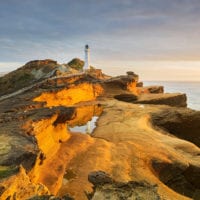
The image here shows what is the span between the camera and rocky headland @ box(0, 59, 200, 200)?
9.11 meters

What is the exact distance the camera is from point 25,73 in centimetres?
4366

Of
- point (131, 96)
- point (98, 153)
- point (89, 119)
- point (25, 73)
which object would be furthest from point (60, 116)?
point (25, 73)

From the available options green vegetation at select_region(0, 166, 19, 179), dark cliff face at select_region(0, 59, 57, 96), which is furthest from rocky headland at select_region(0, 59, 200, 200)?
dark cliff face at select_region(0, 59, 57, 96)

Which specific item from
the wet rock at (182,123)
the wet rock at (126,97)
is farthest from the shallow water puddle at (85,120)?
the wet rock at (126,97)

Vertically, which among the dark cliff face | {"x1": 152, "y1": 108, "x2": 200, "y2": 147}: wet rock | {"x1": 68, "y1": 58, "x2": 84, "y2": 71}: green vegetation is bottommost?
{"x1": 152, "y1": 108, "x2": 200, "y2": 147}: wet rock

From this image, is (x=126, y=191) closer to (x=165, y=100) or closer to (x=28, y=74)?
(x=165, y=100)

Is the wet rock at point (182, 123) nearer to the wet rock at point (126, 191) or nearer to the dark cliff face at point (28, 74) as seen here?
the wet rock at point (126, 191)

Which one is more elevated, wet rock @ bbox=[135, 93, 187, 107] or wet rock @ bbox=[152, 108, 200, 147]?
wet rock @ bbox=[135, 93, 187, 107]

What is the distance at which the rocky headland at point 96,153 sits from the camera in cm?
911

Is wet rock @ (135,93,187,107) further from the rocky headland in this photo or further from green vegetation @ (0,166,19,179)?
green vegetation @ (0,166,19,179)

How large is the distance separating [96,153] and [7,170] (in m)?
7.58

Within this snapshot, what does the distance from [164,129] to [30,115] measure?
37.3ft

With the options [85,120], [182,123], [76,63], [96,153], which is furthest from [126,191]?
[76,63]

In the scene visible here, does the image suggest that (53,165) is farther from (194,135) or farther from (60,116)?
(194,135)
